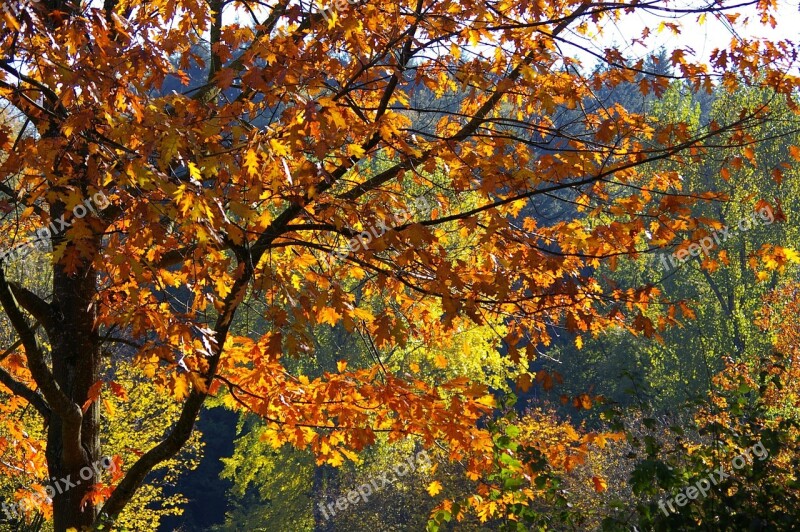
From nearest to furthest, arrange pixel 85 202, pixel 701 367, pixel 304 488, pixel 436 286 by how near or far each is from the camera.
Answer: pixel 85 202 → pixel 436 286 → pixel 304 488 → pixel 701 367

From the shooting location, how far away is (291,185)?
3.63 meters

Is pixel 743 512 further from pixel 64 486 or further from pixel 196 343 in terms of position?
pixel 64 486

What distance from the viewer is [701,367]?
24.1m

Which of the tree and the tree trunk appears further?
the tree trunk

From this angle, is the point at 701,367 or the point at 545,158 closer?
the point at 545,158

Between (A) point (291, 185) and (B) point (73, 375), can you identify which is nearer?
(A) point (291, 185)

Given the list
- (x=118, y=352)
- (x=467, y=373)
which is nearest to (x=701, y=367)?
(x=467, y=373)

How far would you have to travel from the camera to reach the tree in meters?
3.57

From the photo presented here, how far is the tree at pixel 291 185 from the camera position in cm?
357

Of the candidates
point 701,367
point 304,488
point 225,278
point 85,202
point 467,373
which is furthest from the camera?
point 701,367

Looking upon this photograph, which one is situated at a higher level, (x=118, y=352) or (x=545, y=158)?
(x=118, y=352)

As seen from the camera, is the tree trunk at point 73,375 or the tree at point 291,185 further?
the tree trunk at point 73,375

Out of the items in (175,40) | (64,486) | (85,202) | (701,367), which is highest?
(701,367)

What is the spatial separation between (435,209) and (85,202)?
9.59ft
